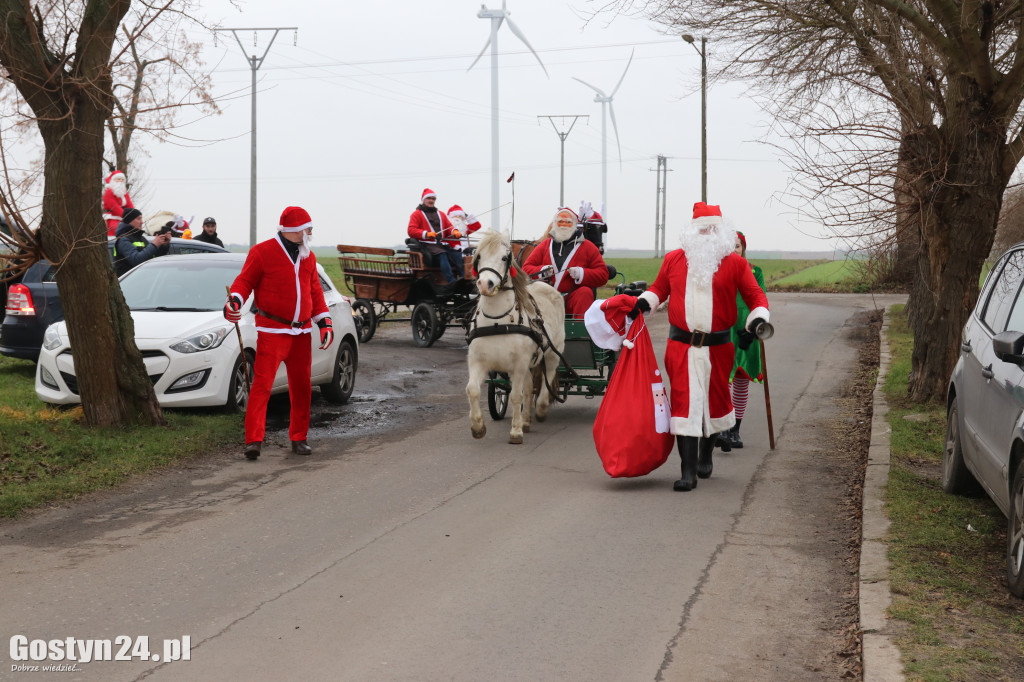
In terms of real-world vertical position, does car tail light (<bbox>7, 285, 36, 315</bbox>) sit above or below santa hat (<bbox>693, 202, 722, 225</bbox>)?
below

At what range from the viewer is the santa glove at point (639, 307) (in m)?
8.56

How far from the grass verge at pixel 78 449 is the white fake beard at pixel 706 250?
4571mm

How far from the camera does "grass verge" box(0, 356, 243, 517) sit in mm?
8109

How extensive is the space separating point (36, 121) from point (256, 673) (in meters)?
6.01

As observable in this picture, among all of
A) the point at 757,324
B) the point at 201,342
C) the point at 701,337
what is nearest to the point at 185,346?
the point at 201,342

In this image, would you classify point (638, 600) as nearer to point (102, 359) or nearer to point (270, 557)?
point (270, 557)

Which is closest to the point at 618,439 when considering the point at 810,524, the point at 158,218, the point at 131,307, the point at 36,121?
the point at 810,524

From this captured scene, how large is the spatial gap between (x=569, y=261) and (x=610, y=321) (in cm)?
369

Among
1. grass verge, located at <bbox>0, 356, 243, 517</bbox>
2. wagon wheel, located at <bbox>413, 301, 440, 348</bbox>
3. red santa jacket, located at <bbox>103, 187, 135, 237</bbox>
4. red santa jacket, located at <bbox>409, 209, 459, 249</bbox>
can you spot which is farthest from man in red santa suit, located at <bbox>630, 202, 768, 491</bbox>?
red santa jacket, located at <bbox>103, 187, 135, 237</bbox>

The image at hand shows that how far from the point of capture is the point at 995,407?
21.2ft

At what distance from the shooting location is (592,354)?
1162 cm

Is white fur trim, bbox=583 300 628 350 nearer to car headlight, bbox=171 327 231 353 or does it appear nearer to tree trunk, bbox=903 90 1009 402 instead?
tree trunk, bbox=903 90 1009 402

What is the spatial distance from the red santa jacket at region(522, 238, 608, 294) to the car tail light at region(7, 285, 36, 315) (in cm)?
609

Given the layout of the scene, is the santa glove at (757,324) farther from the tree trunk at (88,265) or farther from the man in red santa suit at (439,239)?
the man in red santa suit at (439,239)
